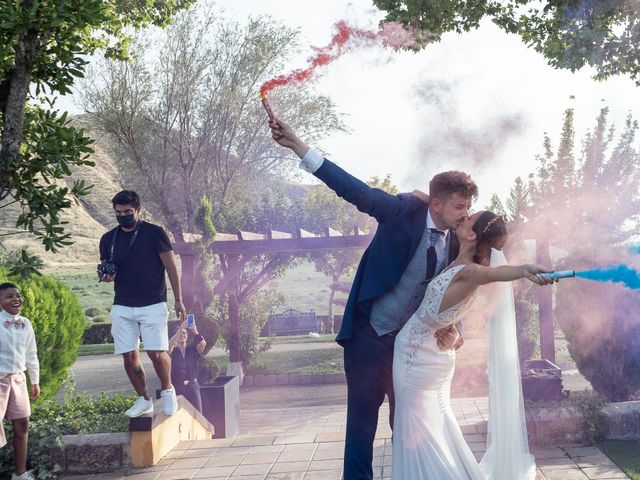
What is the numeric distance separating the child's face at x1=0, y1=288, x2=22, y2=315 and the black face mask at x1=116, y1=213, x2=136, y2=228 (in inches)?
42.0

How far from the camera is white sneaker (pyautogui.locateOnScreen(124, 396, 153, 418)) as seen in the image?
22.7 ft

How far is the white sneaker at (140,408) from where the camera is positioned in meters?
6.93

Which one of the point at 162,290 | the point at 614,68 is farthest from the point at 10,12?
the point at 614,68

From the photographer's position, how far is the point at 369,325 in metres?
4.39

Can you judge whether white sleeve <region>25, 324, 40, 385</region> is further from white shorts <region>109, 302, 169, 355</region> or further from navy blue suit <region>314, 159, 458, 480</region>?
navy blue suit <region>314, 159, 458, 480</region>

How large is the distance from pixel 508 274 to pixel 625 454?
3.91 metres

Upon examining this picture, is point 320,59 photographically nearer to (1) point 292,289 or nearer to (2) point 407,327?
(2) point 407,327

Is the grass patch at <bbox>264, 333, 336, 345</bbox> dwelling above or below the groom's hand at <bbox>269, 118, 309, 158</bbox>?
below

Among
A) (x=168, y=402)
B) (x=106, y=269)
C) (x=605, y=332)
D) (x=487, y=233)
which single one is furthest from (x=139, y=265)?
(x=605, y=332)

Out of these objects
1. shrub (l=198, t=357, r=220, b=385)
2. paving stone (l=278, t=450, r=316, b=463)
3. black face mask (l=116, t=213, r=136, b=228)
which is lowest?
paving stone (l=278, t=450, r=316, b=463)

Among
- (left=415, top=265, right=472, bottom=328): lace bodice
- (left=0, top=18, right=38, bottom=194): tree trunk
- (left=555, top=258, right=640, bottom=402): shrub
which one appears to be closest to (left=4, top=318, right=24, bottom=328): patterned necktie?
(left=0, top=18, right=38, bottom=194): tree trunk

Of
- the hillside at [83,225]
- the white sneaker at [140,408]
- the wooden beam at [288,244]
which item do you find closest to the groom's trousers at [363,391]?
the white sneaker at [140,408]

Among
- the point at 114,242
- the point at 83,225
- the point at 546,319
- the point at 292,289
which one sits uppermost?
the point at 83,225

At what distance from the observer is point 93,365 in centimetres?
2283
